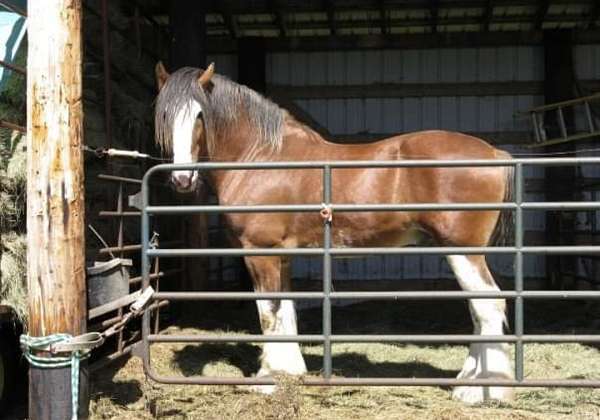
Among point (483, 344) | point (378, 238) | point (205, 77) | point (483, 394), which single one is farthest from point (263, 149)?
point (483, 394)

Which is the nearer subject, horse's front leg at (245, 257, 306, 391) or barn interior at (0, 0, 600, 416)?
horse's front leg at (245, 257, 306, 391)

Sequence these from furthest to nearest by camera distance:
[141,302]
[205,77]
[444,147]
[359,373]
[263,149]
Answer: [263,149], [359,373], [205,77], [444,147], [141,302]

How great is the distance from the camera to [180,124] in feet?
14.6

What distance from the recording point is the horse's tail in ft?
14.6

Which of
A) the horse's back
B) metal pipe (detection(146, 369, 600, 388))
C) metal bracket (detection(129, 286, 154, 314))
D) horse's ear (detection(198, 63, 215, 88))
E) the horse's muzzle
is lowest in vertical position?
metal pipe (detection(146, 369, 600, 388))

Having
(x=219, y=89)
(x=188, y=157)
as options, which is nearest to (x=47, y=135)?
(x=188, y=157)

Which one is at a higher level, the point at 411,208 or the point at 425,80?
the point at 425,80

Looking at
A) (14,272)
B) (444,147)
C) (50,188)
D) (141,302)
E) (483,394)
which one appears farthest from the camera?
(444,147)

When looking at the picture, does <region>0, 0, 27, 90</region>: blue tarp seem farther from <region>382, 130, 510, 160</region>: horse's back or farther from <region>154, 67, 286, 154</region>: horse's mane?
<region>382, 130, 510, 160</region>: horse's back

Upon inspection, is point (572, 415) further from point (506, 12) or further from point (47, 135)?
point (506, 12)

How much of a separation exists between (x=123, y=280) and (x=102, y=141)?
143cm

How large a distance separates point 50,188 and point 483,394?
9.56ft

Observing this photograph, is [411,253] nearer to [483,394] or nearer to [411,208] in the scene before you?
[411,208]

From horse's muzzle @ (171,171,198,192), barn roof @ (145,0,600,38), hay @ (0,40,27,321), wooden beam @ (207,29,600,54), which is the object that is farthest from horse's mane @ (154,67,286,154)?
wooden beam @ (207,29,600,54)
